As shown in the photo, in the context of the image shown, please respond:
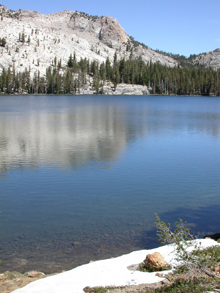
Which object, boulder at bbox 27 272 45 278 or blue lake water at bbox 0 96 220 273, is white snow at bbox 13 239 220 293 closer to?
boulder at bbox 27 272 45 278

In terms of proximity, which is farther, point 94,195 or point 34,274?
point 94,195

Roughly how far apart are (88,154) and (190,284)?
16834 millimetres

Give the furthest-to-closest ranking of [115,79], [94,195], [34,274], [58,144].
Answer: [115,79]
[58,144]
[94,195]
[34,274]

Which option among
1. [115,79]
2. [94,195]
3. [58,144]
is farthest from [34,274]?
[115,79]

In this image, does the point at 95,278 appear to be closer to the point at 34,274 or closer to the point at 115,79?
the point at 34,274

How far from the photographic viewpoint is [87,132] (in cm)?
3253

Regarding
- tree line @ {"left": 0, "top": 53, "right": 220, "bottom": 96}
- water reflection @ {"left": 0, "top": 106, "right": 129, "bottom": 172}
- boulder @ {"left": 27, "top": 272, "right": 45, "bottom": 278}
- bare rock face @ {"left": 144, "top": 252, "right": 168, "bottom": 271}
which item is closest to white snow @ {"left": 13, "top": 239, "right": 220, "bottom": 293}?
bare rock face @ {"left": 144, "top": 252, "right": 168, "bottom": 271}

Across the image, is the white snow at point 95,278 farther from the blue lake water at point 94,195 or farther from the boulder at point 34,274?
the blue lake water at point 94,195

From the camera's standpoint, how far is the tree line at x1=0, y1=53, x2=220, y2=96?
153m

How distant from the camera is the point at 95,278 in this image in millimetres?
6730

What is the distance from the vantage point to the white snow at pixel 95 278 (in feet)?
20.9

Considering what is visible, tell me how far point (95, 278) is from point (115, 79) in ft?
543

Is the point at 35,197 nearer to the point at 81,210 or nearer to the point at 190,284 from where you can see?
the point at 81,210

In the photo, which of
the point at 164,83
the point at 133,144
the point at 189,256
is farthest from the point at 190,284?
the point at 164,83
